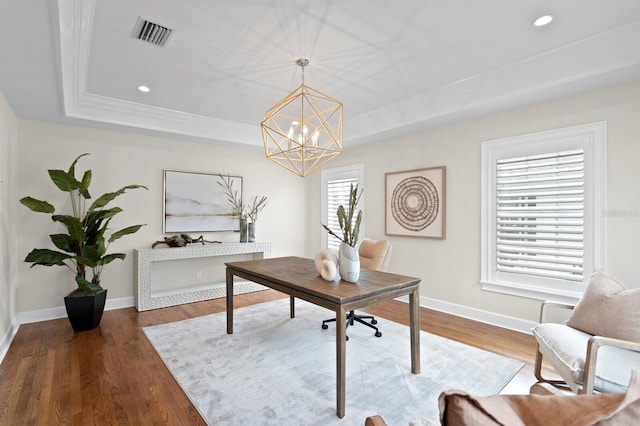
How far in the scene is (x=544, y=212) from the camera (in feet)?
10.7

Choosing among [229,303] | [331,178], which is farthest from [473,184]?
[229,303]

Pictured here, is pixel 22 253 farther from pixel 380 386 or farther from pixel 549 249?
pixel 549 249

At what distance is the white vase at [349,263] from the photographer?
8.16 feet

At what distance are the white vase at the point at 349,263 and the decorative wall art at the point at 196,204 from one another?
324 centimetres

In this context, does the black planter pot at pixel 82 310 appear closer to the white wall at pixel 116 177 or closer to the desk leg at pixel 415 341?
the white wall at pixel 116 177

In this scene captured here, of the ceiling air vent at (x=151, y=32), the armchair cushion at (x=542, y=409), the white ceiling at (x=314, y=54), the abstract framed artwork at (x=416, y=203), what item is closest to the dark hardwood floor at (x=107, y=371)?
the abstract framed artwork at (x=416, y=203)

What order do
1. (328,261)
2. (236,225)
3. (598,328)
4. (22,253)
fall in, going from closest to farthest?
(598,328) < (328,261) < (22,253) < (236,225)

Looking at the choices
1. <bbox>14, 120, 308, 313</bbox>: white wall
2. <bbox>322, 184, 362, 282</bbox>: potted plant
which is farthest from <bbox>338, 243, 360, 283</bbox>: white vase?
<bbox>14, 120, 308, 313</bbox>: white wall

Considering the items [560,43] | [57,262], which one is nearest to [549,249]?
[560,43]

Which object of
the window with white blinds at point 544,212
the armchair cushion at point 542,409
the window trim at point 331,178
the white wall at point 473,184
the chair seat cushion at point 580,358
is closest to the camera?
the armchair cushion at point 542,409

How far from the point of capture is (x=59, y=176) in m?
3.35

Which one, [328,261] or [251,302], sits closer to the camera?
[328,261]

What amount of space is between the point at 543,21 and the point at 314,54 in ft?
5.87

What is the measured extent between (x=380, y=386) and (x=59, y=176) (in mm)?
3804
